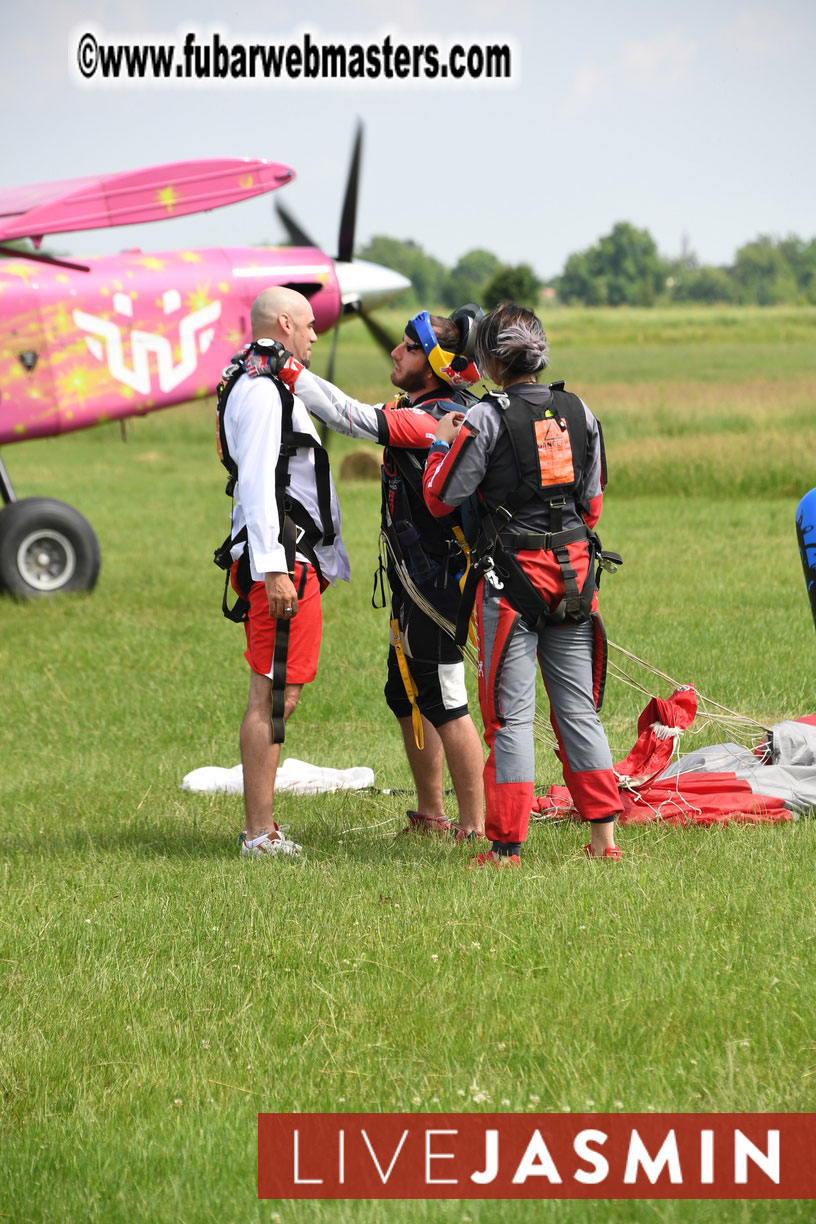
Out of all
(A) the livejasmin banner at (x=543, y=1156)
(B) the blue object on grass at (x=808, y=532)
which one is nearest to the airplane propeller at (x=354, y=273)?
(B) the blue object on grass at (x=808, y=532)

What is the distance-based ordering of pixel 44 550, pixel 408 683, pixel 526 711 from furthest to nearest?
pixel 44 550 → pixel 408 683 → pixel 526 711

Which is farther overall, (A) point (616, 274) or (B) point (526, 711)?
(A) point (616, 274)

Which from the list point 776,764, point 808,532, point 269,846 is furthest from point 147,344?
point 808,532

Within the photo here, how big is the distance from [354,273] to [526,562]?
10.1 m

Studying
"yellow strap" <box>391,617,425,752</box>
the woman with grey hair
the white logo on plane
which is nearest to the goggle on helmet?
the woman with grey hair

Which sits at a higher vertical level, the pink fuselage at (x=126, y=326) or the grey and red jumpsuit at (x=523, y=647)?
the pink fuselage at (x=126, y=326)

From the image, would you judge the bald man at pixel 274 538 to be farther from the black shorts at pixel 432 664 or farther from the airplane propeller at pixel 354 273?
the airplane propeller at pixel 354 273

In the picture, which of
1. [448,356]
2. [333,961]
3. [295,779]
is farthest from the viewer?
[295,779]

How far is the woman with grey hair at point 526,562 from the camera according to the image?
477 cm

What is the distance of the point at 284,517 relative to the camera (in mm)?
5355

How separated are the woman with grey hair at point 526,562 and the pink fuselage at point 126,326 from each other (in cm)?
865

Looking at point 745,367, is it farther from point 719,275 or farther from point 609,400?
point 719,275

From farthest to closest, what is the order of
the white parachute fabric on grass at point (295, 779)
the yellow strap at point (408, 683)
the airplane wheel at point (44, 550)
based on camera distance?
the airplane wheel at point (44, 550) → the white parachute fabric on grass at point (295, 779) → the yellow strap at point (408, 683)

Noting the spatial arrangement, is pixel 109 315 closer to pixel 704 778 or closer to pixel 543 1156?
pixel 704 778
